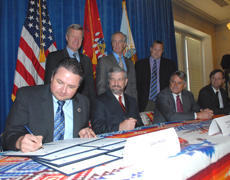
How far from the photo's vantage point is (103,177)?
58 centimetres

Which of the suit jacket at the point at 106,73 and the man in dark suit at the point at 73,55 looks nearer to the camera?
the man in dark suit at the point at 73,55

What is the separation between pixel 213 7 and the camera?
22.5 ft

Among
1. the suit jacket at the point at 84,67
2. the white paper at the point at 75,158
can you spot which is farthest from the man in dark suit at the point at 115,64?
the white paper at the point at 75,158

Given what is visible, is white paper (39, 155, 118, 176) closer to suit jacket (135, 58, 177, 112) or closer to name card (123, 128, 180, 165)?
name card (123, 128, 180, 165)

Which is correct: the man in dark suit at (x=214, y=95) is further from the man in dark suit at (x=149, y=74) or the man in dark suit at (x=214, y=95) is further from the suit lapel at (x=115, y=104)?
the suit lapel at (x=115, y=104)

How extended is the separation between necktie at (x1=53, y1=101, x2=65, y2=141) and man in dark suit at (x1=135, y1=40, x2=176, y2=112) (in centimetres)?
219

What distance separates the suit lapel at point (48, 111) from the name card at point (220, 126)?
41.3 inches

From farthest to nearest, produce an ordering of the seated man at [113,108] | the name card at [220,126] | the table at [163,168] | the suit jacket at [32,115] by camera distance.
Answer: the seated man at [113,108] → the suit jacket at [32,115] → the name card at [220,126] → the table at [163,168]

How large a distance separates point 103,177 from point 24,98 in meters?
1.03

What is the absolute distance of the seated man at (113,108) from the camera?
6.34ft

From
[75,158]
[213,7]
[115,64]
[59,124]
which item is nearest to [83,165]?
[75,158]

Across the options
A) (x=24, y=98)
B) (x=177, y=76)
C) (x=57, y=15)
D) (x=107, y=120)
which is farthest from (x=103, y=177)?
(x=57, y=15)

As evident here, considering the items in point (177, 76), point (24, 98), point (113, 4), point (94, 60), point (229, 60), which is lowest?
point (24, 98)

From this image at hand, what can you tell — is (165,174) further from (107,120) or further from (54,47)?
(54,47)
